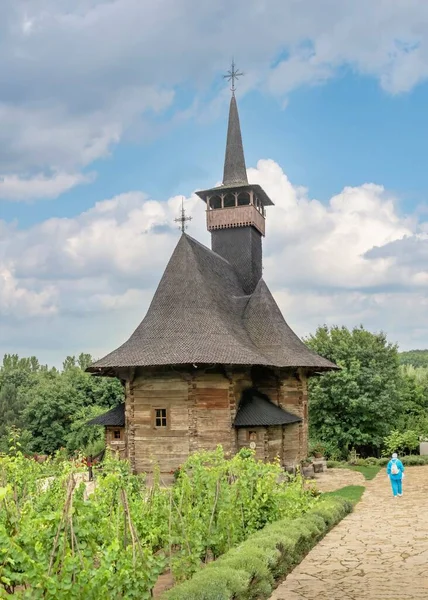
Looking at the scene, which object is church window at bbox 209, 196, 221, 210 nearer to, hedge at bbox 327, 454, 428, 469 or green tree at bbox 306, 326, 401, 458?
green tree at bbox 306, 326, 401, 458

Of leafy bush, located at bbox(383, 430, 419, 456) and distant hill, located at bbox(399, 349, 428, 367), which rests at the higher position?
distant hill, located at bbox(399, 349, 428, 367)

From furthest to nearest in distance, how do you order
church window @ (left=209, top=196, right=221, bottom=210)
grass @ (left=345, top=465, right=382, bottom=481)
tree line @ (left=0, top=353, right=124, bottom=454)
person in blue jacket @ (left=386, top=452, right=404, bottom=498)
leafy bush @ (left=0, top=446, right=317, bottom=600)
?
tree line @ (left=0, top=353, right=124, bottom=454) → church window @ (left=209, top=196, right=221, bottom=210) → grass @ (left=345, top=465, right=382, bottom=481) → person in blue jacket @ (left=386, top=452, right=404, bottom=498) → leafy bush @ (left=0, top=446, right=317, bottom=600)

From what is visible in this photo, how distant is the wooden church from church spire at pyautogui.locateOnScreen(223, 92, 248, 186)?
5384mm

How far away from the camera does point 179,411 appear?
64.3 ft

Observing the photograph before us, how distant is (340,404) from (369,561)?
21.0 metres

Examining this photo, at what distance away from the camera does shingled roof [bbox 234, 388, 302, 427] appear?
19.7 m

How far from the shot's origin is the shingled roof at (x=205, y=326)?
1945 centimetres

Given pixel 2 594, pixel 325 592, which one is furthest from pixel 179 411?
pixel 2 594

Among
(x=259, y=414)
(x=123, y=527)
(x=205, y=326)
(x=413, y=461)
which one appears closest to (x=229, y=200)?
(x=205, y=326)

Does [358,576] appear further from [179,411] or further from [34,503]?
[179,411]

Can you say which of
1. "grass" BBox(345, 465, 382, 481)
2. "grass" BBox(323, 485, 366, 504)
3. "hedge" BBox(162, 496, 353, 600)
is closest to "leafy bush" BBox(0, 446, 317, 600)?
"hedge" BBox(162, 496, 353, 600)

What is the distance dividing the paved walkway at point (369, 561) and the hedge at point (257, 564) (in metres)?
0.23

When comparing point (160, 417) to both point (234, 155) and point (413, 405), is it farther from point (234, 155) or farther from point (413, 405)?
point (413, 405)

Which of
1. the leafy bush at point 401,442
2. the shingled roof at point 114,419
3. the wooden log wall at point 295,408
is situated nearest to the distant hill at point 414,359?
the leafy bush at point 401,442
